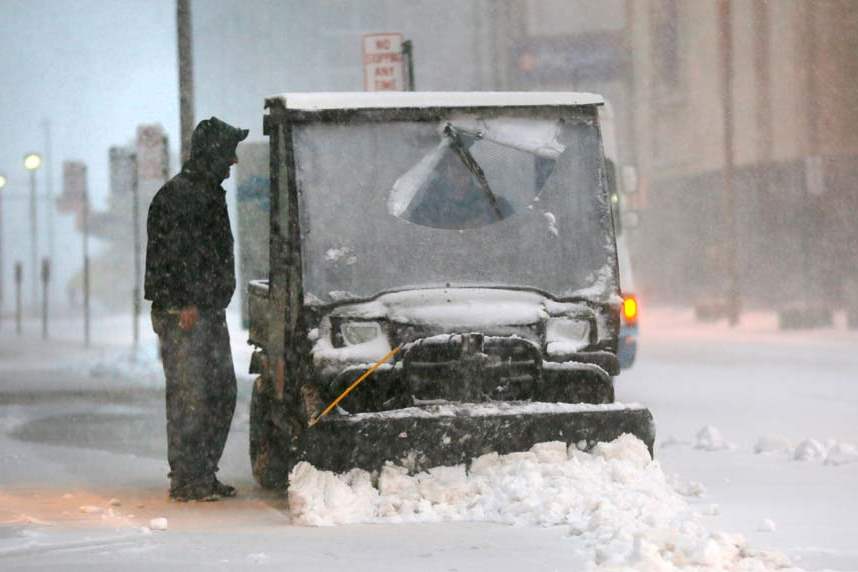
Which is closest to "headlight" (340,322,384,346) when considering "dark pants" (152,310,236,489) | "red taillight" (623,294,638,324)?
"dark pants" (152,310,236,489)

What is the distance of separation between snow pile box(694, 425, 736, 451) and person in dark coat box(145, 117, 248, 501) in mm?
3727

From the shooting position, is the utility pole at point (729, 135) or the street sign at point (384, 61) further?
the utility pole at point (729, 135)

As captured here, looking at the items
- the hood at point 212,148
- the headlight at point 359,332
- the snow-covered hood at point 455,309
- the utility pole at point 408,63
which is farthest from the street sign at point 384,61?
the headlight at point 359,332

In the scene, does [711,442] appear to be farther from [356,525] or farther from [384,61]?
[384,61]

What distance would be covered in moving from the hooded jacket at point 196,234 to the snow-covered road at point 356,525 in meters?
1.14

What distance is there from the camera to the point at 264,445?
30.1 ft

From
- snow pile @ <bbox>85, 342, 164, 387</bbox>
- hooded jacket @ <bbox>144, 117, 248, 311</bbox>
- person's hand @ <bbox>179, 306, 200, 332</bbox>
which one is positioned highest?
hooded jacket @ <bbox>144, 117, 248, 311</bbox>

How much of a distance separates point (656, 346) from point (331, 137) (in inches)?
734

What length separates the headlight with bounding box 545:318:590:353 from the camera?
8.06 metres

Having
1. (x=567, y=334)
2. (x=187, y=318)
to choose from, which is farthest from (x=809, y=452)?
(x=187, y=318)

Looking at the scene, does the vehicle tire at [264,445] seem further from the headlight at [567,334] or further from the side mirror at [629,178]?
the side mirror at [629,178]

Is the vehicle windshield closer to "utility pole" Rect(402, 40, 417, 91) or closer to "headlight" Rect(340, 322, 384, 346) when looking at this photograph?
"headlight" Rect(340, 322, 384, 346)

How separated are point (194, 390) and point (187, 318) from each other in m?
0.39

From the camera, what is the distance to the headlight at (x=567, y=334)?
26.5ft
